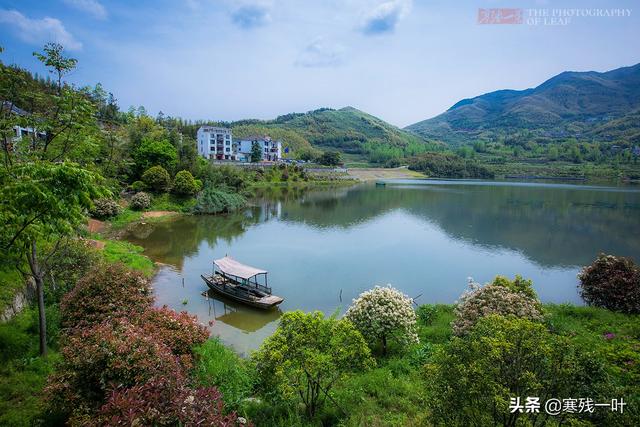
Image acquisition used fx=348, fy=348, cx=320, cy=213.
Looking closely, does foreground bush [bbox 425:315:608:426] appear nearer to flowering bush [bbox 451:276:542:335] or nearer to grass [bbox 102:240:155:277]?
flowering bush [bbox 451:276:542:335]

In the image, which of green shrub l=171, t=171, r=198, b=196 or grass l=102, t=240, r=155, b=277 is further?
green shrub l=171, t=171, r=198, b=196

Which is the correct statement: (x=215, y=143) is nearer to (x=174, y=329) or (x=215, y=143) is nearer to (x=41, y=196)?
(x=174, y=329)

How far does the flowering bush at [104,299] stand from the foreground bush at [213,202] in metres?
34.0

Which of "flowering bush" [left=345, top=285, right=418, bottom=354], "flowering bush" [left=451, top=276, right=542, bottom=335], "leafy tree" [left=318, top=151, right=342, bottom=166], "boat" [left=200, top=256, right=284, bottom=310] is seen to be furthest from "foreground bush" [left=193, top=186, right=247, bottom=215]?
"leafy tree" [left=318, top=151, right=342, bottom=166]

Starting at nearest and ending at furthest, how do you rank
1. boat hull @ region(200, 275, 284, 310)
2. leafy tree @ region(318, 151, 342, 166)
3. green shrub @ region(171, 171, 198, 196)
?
boat hull @ region(200, 275, 284, 310) → green shrub @ region(171, 171, 198, 196) → leafy tree @ region(318, 151, 342, 166)

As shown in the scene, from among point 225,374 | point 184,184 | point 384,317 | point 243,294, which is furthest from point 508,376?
point 184,184

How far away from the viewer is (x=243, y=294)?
62.1 feet

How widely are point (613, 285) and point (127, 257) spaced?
27.0m

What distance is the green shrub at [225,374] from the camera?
355 inches

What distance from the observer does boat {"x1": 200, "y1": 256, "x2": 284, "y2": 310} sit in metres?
18.2

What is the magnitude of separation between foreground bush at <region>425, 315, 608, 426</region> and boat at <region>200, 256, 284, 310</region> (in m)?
13.1

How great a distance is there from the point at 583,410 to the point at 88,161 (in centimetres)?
1289

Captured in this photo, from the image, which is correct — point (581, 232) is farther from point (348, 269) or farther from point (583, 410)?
point (583, 410)

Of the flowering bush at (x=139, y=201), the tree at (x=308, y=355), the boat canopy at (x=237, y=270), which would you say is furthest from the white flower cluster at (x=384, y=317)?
the flowering bush at (x=139, y=201)
